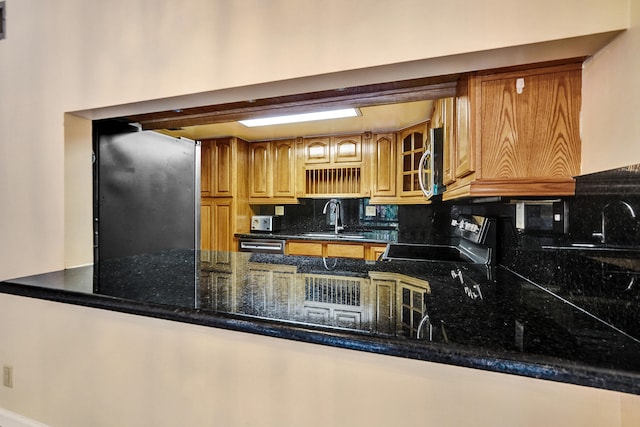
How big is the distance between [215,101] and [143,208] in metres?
0.92

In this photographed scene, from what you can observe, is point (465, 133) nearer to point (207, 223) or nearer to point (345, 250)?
point (345, 250)

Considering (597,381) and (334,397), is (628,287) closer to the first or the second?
(597,381)

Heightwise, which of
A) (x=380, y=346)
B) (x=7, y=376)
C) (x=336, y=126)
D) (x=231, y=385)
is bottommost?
(x=7, y=376)

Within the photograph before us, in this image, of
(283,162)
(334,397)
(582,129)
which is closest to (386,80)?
(582,129)

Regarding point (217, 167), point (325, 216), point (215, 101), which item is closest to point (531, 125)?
point (215, 101)

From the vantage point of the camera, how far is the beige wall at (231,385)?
75 centimetres

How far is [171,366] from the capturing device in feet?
3.54

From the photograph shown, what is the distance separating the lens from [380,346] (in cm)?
69

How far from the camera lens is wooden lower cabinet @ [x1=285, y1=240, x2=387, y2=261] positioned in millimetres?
3119

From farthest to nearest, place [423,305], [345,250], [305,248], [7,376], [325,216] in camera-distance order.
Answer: [325,216] → [305,248] → [345,250] → [7,376] → [423,305]

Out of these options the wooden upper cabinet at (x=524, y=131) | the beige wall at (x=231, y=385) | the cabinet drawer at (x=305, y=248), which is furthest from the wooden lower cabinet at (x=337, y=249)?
the beige wall at (x=231, y=385)

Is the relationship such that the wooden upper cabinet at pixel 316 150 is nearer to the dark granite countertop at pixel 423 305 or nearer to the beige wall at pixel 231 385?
the dark granite countertop at pixel 423 305

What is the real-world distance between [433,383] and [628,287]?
0.51 metres

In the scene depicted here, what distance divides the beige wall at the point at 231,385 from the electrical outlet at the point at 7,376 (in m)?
0.03
